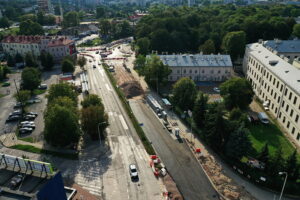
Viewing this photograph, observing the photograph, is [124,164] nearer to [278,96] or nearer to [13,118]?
[13,118]

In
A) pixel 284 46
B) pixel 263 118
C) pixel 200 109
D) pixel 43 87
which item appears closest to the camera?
pixel 200 109

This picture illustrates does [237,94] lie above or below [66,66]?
below

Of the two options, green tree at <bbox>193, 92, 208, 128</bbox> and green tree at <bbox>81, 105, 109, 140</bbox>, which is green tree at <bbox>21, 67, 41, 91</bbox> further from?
green tree at <bbox>193, 92, 208, 128</bbox>

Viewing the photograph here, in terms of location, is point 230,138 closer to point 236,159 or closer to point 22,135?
point 236,159

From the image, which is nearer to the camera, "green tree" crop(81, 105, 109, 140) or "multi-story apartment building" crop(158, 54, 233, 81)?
Result: "green tree" crop(81, 105, 109, 140)

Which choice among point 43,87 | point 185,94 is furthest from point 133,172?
point 43,87

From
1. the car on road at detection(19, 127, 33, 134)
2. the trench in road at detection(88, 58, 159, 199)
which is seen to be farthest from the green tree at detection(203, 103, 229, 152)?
the car on road at detection(19, 127, 33, 134)
